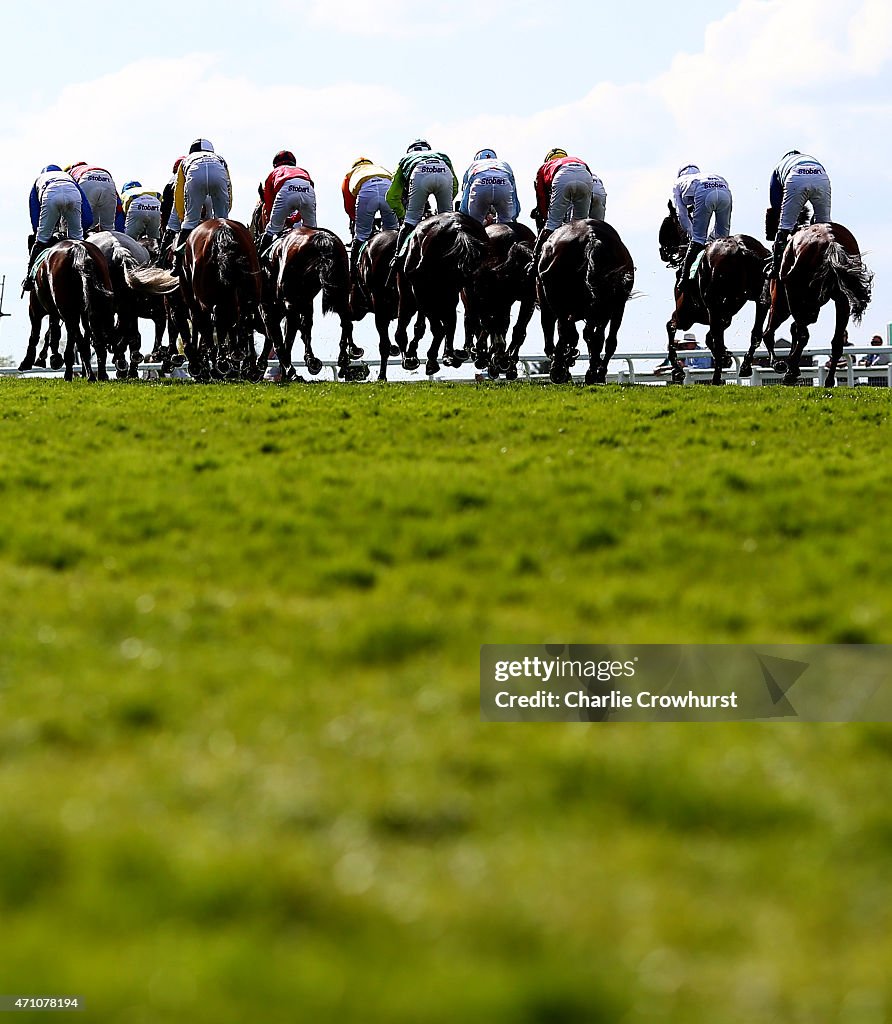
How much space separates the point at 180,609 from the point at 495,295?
14060 mm

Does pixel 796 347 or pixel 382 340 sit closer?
pixel 796 347

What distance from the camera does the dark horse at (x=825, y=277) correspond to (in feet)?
55.4

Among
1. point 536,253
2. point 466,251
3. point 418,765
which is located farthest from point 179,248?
point 418,765

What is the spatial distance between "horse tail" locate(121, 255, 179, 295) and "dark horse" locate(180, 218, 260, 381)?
22cm

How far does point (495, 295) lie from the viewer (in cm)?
1962

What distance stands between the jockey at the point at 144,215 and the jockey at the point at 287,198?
18.0 feet

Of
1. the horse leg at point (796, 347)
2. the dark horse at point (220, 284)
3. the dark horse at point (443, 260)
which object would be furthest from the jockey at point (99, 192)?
the horse leg at point (796, 347)

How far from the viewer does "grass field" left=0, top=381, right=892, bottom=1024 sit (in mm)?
3074

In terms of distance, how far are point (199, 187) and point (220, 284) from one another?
3.51 meters

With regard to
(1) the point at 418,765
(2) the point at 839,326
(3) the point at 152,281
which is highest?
(3) the point at 152,281

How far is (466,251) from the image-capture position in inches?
680

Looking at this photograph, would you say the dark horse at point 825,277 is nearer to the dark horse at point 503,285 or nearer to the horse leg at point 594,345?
the horse leg at point 594,345

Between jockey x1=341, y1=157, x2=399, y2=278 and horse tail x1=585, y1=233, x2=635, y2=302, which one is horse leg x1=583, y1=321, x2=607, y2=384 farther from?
Result: jockey x1=341, y1=157, x2=399, y2=278

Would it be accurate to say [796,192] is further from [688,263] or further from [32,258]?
[32,258]
